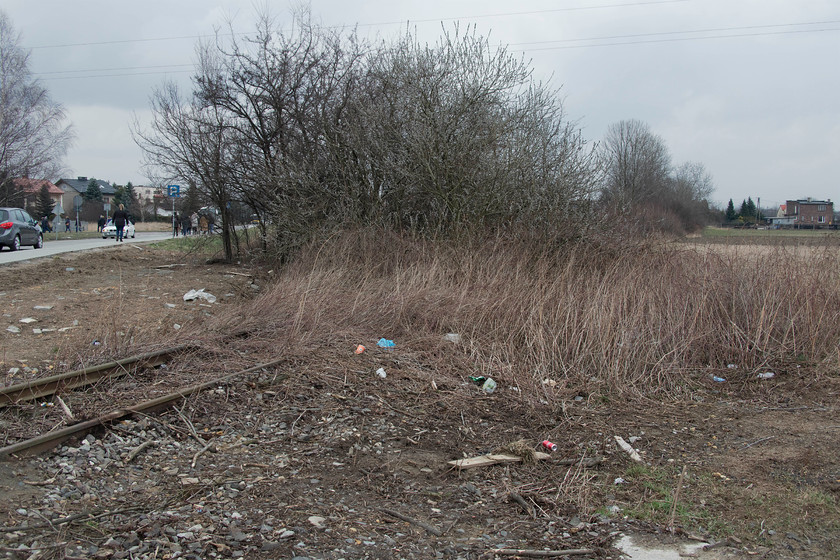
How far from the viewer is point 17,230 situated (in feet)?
72.7

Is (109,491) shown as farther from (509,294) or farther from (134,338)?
(509,294)

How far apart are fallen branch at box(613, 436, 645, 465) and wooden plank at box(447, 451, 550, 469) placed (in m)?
0.64

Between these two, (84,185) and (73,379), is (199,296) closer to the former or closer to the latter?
(73,379)

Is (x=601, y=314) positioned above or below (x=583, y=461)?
above

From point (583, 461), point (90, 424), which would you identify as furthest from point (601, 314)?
point (90, 424)

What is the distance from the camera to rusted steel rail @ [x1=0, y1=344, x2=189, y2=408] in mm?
4691

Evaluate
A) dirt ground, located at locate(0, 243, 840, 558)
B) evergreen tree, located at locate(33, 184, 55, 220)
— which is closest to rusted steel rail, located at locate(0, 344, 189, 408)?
dirt ground, located at locate(0, 243, 840, 558)

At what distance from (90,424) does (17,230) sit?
22.0 m

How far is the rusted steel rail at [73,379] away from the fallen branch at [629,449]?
14.2 feet

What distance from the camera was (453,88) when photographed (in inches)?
508

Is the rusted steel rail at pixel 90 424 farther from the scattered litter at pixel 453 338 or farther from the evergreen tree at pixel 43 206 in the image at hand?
the evergreen tree at pixel 43 206

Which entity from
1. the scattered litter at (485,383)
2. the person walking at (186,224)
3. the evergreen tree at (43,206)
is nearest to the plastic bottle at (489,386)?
the scattered litter at (485,383)

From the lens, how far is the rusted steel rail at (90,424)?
3885 mm

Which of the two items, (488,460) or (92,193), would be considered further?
(92,193)
